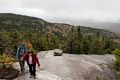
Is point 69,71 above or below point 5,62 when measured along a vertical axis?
below

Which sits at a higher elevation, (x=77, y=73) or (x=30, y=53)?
(x=30, y=53)

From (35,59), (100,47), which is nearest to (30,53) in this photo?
(35,59)

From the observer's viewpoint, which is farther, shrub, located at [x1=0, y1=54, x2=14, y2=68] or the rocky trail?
the rocky trail

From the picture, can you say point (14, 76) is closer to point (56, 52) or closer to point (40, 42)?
point (56, 52)

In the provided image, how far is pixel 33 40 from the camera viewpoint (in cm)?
5344

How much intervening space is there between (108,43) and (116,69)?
23491 mm

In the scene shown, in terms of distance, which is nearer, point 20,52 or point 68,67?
point 20,52

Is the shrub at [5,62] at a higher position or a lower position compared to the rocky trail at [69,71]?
higher

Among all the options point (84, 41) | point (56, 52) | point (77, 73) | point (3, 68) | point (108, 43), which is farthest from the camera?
point (108, 43)

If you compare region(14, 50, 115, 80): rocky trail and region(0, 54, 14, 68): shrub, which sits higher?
region(0, 54, 14, 68): shrub

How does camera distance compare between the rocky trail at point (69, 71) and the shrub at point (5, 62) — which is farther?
the rocky trail at point (69, 71)

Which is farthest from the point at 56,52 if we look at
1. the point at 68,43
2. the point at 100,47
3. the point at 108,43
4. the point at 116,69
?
the point at 108,43

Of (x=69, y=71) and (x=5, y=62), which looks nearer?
(x=5, y=62)

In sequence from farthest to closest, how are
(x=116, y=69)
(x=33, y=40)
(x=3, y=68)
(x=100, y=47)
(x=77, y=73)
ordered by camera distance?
(x=33, y=40) < (x=100, y=47) < (x=116, y=69) < (x=77, y=73) < (x=3, y=68)
